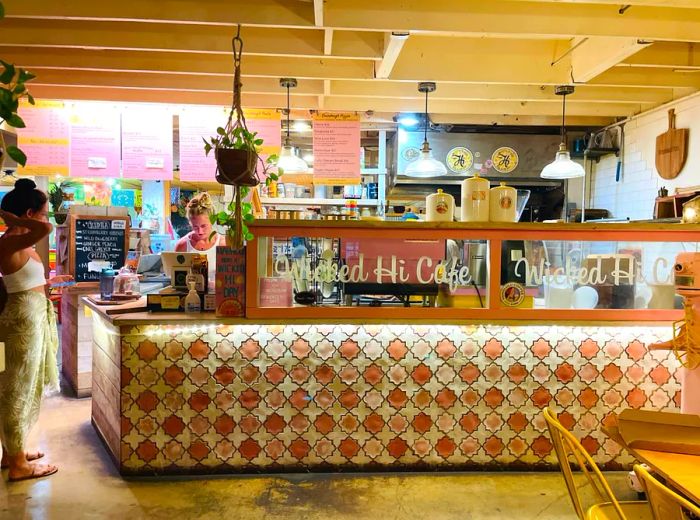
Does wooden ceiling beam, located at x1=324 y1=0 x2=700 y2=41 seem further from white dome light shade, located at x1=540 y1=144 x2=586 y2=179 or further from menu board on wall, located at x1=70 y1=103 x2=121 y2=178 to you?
menu board on wall, located at x1=70 y1=103 x2=121 y2=178

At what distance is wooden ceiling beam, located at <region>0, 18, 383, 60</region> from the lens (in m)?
4.15

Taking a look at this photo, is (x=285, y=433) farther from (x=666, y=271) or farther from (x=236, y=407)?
(x=666, y=271)

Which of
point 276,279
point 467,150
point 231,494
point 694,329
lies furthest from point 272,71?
point 694,329

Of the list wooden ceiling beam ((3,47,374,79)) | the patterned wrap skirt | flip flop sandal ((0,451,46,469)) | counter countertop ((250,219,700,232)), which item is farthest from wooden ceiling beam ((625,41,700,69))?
flip flop sandal ((0,451,46,469))

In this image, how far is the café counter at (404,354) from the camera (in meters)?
3.23

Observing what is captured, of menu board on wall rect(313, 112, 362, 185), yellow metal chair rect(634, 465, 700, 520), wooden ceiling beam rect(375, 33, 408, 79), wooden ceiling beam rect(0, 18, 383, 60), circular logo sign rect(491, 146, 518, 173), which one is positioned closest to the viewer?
yellow metal chair rect(634, 465, 700, 520)

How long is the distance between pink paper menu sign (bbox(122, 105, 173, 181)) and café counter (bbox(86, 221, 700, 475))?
324 centimetres

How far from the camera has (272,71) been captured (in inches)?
192

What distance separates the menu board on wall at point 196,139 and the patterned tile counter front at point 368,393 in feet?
10.1

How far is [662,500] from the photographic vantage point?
1.53 m

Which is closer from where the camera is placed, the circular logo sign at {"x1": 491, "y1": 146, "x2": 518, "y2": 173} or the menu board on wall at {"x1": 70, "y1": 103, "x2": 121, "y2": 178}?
the menu board on wall at {"x1": 70, "y1": 103, "x2": 121, "y2": 178}

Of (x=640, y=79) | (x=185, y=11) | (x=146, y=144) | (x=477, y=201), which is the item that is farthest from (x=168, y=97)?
(x=640, y=79)

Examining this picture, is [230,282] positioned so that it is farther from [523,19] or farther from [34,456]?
[523,19]

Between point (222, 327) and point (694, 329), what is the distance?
2.74 metres
